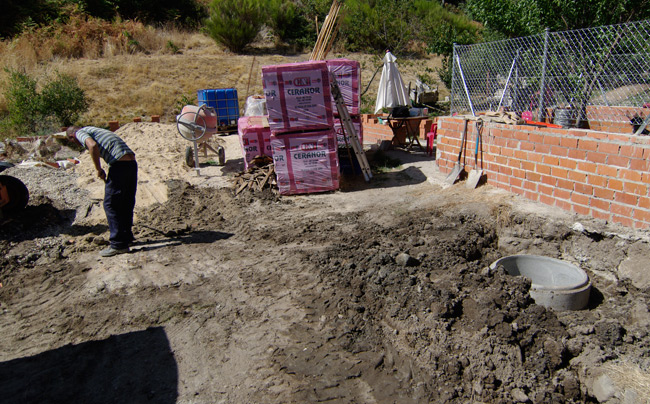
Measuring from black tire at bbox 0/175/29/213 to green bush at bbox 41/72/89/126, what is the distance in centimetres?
866

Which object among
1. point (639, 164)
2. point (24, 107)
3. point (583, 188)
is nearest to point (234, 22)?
point (24, 107)

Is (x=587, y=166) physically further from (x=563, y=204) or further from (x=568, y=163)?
(x=563, y=204)

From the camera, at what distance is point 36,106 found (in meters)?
13.2

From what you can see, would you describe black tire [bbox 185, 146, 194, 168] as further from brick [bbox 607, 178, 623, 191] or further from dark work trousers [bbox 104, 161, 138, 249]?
brick [bbox 607, 178, 623, 191]

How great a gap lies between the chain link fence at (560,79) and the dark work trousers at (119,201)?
5.42 m

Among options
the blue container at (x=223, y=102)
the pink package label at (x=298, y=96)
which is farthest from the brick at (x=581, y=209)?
the blue container at (x=223, y=102)

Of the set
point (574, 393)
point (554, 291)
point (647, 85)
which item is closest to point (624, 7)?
point (647, 85)

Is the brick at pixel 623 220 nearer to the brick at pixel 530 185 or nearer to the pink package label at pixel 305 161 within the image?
the brick at pixel 530 185

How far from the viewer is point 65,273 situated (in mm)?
4754

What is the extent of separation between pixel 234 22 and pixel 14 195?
2094cm

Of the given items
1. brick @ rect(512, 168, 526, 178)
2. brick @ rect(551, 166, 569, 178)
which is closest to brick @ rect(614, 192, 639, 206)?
brick @ rect(551, 166, 569, 178)

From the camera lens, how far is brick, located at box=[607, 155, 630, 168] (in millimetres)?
4416

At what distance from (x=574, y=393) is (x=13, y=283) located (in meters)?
5.28

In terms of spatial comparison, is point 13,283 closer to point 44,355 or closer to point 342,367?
Answer: point 44,355
